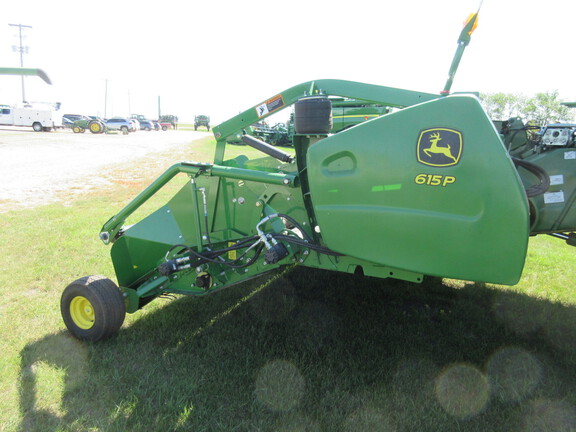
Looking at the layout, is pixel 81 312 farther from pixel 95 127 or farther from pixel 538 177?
pixel 95 127

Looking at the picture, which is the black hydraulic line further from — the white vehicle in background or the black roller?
the white vehicle in background

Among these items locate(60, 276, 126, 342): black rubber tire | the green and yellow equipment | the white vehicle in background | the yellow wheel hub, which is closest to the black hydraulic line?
the green and yellow equipment

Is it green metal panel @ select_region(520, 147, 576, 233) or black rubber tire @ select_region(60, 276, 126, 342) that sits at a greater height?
green metal panel @ select_region(520, 147, 576, 233)

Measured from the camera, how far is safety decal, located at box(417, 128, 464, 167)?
86.0 inches

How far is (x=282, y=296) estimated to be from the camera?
173 inches

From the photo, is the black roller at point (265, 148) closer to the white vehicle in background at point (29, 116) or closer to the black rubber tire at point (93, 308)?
the black rubber tire at point (93, 308)

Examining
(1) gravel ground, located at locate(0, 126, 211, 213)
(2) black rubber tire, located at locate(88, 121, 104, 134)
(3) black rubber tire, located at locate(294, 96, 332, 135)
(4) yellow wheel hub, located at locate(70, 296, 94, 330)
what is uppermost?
(3) black rubber tire, located at locate(294, 96, 332, 135)

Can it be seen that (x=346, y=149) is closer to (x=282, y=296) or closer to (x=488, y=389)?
(x=488, y=389)

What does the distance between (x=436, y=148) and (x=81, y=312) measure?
2.93 m

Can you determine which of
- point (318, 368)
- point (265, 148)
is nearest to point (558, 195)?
point (318, 368)

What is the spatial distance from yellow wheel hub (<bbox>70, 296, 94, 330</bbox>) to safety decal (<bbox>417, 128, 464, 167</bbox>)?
8.94 feet

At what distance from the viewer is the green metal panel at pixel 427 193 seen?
214 centimetres

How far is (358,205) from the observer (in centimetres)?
246

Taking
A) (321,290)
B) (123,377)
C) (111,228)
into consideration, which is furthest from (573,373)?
(111,228)
